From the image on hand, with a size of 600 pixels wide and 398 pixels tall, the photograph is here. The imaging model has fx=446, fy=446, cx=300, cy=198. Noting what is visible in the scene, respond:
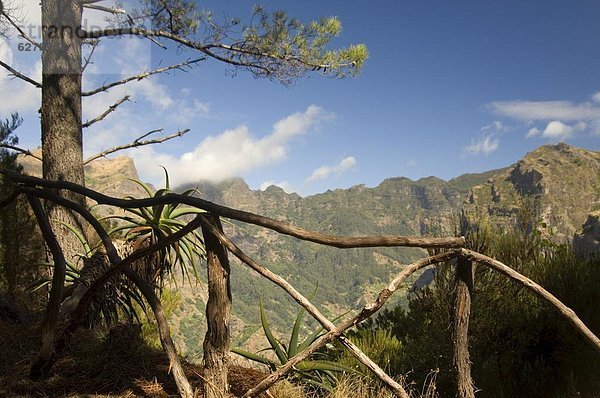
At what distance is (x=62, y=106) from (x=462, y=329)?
6378 mm

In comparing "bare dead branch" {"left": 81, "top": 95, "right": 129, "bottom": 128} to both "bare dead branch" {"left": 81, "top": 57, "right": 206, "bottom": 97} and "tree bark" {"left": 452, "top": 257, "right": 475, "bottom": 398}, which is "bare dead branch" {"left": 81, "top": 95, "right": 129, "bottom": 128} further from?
"tree bark" {"left": 452, "top": 257, "right": 475, "bottom": 398}

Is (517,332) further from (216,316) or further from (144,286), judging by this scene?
(144,286)

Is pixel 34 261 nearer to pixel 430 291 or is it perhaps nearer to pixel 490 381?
pixel 430 291

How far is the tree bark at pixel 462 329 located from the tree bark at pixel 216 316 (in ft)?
4.05

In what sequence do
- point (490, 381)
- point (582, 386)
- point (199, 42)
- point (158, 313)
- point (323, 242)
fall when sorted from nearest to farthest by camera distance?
point (323, 242)
point (158, 313)
point (582, 386)
point (490, 381)
point (199, 42)

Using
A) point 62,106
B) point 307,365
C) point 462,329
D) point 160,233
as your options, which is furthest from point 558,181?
point 462,329

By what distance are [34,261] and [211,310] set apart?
26.6ft

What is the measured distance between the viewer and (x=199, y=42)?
Result: 7.68m

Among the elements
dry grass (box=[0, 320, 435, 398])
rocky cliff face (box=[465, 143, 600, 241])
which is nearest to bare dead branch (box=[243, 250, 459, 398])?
dry grass (box=[0, 320, 435, 398])

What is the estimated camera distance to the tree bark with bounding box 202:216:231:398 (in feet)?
7.73

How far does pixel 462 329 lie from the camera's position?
241 centimetres

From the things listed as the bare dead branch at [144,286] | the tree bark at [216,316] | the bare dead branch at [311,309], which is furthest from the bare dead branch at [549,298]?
the bare dead branch at [144,286]

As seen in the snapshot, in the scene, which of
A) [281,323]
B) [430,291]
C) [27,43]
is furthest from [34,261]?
[281,323]

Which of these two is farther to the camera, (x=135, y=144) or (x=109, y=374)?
(x=135, y=144)
